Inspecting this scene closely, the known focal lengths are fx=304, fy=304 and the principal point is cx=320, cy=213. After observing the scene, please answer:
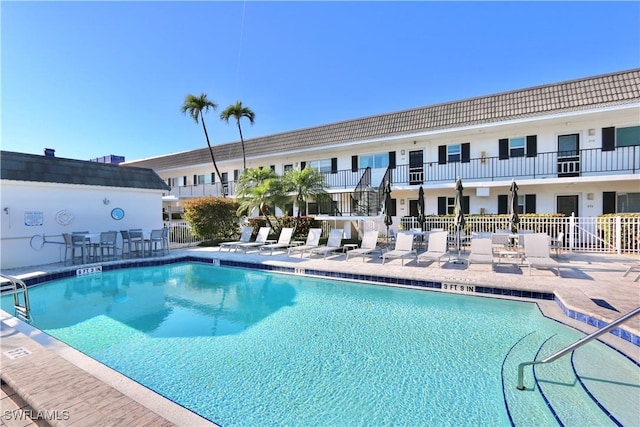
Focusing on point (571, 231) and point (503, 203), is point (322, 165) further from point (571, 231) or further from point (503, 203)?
point (571, 231)

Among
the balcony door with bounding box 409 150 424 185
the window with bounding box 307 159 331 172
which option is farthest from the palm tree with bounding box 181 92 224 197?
the balcony door with bounding box 409 150 424 185

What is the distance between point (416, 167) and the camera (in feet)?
59.4

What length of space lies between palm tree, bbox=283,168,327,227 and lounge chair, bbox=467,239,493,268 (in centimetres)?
800

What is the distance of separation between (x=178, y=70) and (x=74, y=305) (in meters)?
15.7

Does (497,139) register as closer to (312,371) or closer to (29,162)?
(312,371)

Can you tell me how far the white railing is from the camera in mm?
11625

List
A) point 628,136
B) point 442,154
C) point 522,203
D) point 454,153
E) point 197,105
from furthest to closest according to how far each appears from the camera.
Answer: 1. point 197,105
2. point 442,154
3. point 454,153
4. point 522,203
5. point 628,136

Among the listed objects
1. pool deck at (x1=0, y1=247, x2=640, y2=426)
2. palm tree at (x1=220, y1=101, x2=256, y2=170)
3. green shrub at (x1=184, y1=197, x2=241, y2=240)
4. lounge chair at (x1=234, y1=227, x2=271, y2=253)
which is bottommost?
pool deck at (x1=0, y1=247, x2=640, y2=426)

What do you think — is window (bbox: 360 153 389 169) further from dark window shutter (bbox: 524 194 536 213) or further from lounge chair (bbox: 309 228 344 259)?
lounge chair (bbox: 309 228 344 259)

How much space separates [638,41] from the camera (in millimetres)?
13383

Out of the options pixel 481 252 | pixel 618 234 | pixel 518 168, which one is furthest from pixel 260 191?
pixel 618 234

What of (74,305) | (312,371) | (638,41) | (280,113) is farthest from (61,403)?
(280,113)

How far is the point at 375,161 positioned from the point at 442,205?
503 cm

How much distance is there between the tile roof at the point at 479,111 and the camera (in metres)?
13.4
